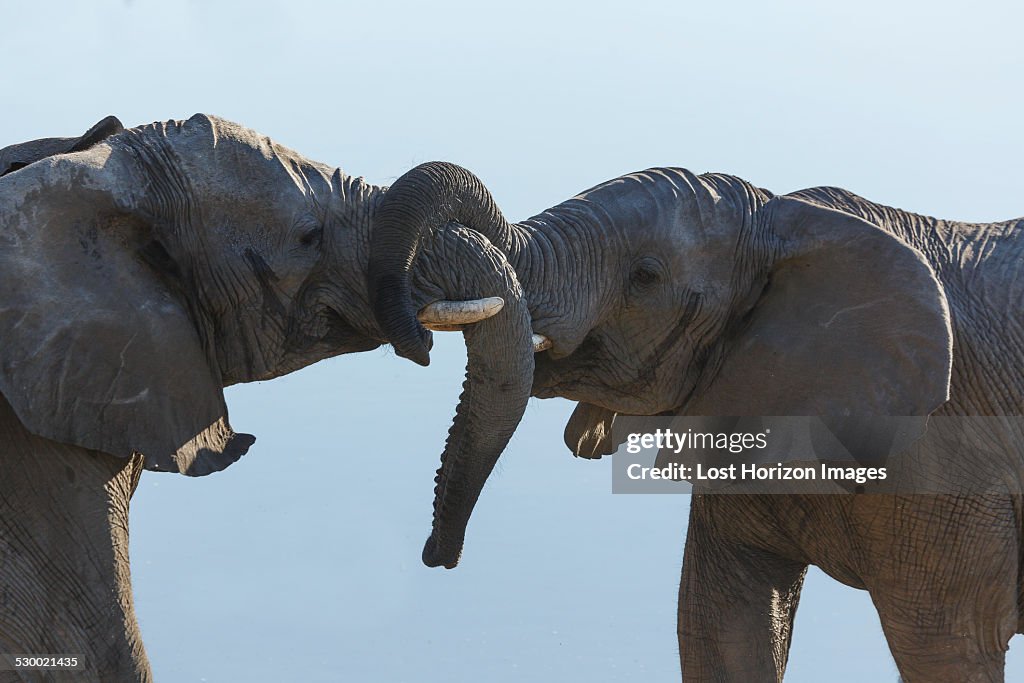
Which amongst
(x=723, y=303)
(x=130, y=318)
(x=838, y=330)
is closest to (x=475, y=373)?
Result: (x=723, y=303)

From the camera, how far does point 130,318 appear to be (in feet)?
18.3

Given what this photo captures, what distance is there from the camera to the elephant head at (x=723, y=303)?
6.25 m

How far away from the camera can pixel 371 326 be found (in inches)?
231

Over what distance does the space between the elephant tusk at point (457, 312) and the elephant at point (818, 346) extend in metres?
0.26

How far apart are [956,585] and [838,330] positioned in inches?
32.6

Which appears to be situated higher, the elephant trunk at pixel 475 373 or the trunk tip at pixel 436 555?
the elephant trunk at pixel 475 373

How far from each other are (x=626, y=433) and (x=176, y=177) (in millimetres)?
1883

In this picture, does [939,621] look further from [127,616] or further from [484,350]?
[127,616]

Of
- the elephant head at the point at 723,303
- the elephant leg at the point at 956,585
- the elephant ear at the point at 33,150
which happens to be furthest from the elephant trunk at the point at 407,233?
the elephant leg at the point at 956,585

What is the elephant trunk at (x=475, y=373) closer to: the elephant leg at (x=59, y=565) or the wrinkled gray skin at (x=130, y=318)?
the wrinkled gray skin at (x=130, y=318)

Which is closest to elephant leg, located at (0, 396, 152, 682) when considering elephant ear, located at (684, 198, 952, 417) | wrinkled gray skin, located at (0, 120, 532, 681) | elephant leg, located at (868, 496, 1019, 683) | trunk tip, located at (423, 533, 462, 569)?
wrinkled gray skin, located at (0, 120, 532, 681)

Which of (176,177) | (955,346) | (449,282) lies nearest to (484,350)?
(449,282)

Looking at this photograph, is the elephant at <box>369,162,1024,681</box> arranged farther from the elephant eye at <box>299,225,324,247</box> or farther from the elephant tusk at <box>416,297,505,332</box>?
the elephant eye at <box>299,225,324,247</box>

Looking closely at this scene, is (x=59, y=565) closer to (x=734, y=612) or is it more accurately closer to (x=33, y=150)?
(x=33, y=150)
